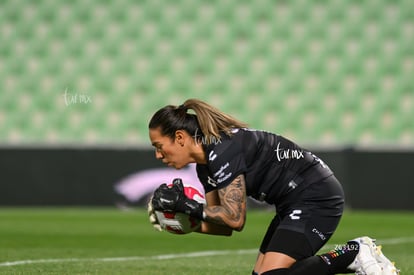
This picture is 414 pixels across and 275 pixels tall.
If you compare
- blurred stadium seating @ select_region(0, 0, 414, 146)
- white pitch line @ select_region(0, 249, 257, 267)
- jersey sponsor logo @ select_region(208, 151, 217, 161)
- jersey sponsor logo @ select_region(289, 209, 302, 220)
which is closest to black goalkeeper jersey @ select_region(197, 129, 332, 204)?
jersey sponsor logo @ select_region(208, 151, 217, 161)

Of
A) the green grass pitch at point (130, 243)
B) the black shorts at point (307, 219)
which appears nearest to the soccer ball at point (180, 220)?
the black shorts at point (307, 219)

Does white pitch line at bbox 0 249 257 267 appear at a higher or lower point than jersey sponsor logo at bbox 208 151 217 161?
lower

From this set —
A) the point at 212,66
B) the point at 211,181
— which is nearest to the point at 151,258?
the point at 211,181

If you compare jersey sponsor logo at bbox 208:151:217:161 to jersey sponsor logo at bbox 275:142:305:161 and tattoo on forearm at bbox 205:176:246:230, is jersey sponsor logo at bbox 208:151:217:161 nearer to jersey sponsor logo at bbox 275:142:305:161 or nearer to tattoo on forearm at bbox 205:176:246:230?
tattoo on forearm at bbox 205:176:246:230

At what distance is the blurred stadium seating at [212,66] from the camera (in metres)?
19.9

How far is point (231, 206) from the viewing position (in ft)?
18.4

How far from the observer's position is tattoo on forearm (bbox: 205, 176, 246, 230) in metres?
5.59

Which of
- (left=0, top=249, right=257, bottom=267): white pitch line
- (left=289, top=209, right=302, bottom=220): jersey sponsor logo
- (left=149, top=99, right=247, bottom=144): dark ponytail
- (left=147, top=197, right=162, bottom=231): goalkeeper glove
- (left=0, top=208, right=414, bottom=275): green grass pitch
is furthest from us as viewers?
(left=0, top=249, right=257, bottom=267): white pitch line

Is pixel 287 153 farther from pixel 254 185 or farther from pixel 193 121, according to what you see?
pixel 193 121

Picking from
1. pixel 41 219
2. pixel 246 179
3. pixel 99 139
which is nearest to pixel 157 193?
pixel 246 179

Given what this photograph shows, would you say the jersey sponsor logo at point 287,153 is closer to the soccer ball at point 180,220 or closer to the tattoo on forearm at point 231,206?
the tattoo on forearm at point 231,206

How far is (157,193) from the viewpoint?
5715mm

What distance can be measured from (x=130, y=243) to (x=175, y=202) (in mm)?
4963

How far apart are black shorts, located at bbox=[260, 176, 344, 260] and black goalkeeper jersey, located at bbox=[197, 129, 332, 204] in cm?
7
